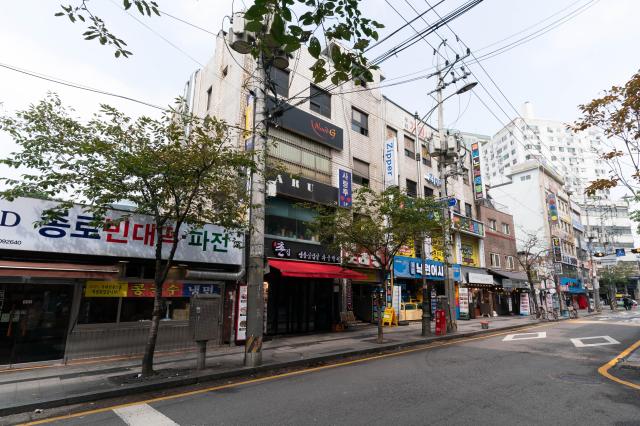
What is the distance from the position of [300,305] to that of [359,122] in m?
11.5

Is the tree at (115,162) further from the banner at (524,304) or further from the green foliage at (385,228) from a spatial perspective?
the banner at (524,304)

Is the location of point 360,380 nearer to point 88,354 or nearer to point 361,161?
point 88,354

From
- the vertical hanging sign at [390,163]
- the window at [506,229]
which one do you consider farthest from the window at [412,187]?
the window at [506,229]

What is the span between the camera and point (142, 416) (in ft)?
19.3

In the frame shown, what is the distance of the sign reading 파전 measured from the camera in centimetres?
954

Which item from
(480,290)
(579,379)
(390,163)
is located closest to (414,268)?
(390,163)

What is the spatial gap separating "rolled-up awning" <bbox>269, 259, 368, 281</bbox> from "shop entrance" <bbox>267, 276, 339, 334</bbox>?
1388 mm

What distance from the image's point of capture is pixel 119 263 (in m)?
11.1

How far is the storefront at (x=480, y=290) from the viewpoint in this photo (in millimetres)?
27188

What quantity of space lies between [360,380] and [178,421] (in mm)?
3911

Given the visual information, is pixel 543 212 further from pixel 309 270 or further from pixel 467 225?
pixel 309 270

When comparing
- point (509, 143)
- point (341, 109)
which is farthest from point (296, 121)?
point (509, 143)

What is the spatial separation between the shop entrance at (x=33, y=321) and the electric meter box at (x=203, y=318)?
14.6 feet

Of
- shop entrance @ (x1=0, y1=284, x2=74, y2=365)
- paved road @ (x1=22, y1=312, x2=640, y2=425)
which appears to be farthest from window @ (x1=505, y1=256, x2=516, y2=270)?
shop entrance @ (x1=0, y1=284, x2=74, y2=365)
